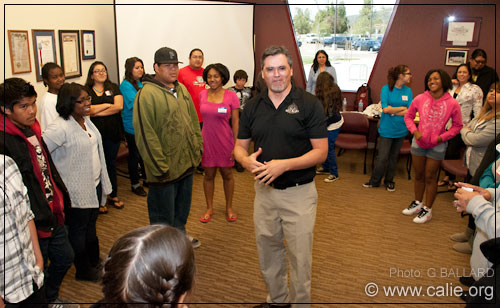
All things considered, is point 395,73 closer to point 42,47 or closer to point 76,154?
point 76,154

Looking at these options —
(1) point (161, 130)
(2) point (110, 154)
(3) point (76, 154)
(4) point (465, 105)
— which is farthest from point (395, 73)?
(3) point (76, 154)

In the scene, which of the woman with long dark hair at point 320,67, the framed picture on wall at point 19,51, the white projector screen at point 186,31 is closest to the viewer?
the framed picture on wall at point 19,51

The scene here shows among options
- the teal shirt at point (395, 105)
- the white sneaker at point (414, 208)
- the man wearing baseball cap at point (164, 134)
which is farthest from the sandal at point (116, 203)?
the teal shirt at point (395, 105)

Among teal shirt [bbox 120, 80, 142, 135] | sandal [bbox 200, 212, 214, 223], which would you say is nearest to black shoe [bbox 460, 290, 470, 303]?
sandal [bbox 200, 212, 214, 223]

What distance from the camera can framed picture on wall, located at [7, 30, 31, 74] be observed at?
3.93 metres

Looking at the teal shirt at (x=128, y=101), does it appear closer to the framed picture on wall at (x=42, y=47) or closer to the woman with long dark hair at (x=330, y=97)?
the framed picture on wall at (x=42, y=47)

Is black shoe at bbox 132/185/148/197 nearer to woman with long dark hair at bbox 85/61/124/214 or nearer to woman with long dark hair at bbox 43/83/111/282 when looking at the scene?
woman with long dark hair at bbox 85/61/124/214

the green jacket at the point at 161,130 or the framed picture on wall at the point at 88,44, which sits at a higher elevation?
the framed picture on wall at the point at 88,44

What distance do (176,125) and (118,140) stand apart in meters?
1.70

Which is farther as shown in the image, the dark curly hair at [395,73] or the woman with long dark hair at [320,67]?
the woman with long dark hair at [320,67]

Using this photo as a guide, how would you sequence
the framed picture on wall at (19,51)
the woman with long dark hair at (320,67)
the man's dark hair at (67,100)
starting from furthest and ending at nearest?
the woman with long dark hair at (320,67) → the framed picture on wall at (19,51) → the man's dark hair at (67,100)

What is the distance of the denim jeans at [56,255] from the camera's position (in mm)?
2328

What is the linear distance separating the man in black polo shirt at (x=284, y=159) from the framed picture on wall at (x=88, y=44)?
3.63 meters

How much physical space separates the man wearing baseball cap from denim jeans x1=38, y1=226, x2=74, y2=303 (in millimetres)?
744
